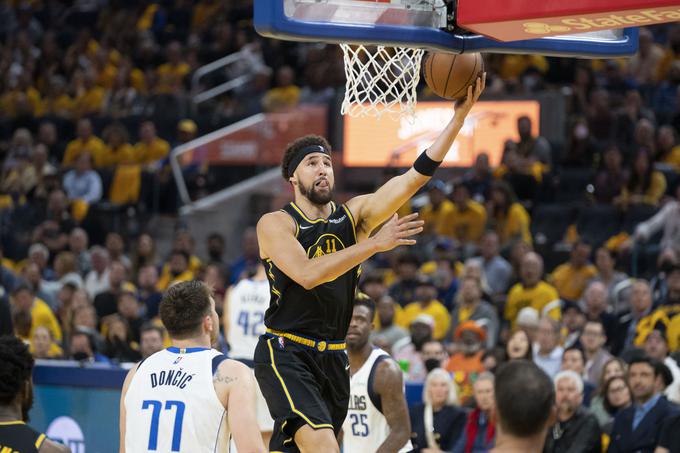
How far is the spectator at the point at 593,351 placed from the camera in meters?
10.4

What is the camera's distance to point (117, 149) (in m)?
18.1

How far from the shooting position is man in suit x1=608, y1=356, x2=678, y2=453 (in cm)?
881

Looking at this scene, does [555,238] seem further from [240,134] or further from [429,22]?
[429,22]

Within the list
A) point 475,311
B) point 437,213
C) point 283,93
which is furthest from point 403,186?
point 283,93

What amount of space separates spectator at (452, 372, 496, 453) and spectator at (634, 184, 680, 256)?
446 centimetres

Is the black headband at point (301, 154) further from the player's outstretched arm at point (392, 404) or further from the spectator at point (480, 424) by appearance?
the spectator at point (480, 424)

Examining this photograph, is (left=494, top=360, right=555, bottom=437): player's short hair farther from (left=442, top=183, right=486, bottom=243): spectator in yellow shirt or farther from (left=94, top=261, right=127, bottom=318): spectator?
(left=442, top=183, right=486, bottom=243): spectator in yellow shirt

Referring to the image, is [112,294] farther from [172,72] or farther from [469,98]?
[469,98]

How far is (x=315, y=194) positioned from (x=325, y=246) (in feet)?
0.88

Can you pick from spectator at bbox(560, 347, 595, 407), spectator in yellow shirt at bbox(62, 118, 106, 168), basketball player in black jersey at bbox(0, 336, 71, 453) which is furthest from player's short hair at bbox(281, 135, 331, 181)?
spectator in yellow shirt at bbox(62, 118, 106, 168)

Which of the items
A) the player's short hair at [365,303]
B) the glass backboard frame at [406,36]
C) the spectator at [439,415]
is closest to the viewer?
the glass backboard frame at [406,36]

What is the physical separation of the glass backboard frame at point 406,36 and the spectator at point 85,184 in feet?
39.5

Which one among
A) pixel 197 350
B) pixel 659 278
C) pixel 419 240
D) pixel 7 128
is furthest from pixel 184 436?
pixel 7 128

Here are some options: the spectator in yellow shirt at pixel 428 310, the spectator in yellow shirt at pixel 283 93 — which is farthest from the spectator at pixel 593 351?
the spectator in yellow shirt at pixel 283 93
